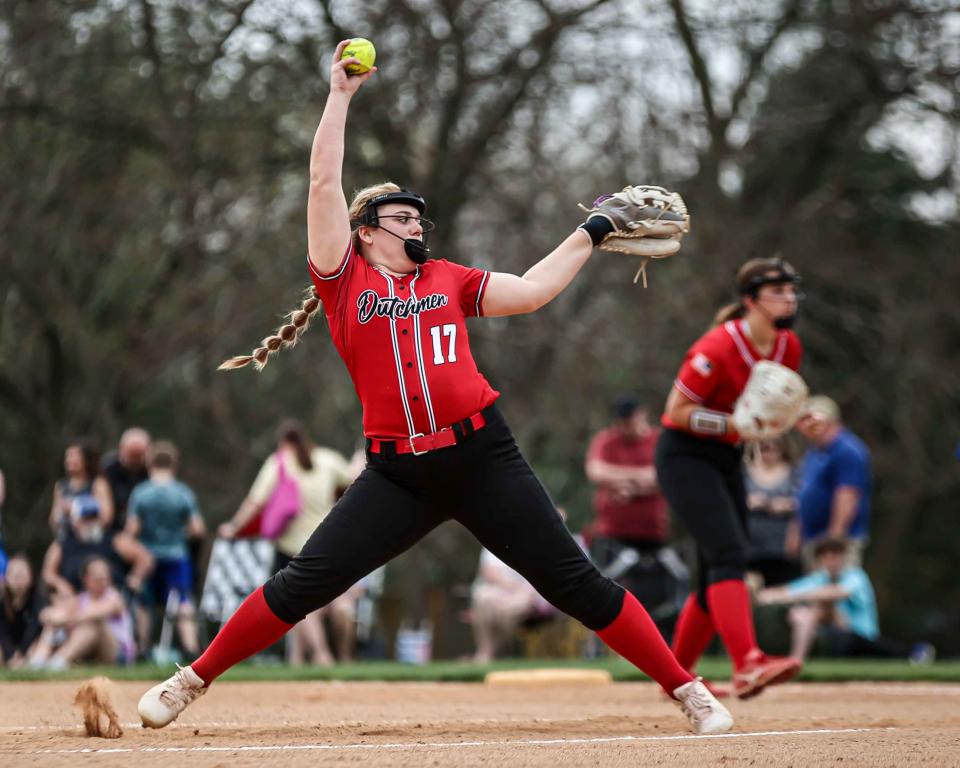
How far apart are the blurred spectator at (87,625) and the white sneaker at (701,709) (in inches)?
276

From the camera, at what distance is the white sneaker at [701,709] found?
19.3ft

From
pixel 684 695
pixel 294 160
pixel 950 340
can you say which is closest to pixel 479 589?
pixel 294 160

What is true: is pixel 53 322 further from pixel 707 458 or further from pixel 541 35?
pixel 707 458

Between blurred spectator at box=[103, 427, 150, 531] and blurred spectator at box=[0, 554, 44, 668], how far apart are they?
36.1 inches

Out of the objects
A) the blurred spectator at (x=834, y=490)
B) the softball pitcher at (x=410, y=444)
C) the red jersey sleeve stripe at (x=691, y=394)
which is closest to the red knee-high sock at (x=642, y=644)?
the softball pitcher at (x=410, y=444)

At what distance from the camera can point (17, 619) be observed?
12.6 m

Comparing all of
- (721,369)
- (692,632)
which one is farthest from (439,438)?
(692,632)

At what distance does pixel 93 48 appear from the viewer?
51.5ft

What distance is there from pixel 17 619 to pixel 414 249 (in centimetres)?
806

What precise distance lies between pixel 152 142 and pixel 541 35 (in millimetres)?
4355

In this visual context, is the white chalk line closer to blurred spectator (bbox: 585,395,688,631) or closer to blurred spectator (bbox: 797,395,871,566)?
blurred spectator (bbox: 797,395,871,566)

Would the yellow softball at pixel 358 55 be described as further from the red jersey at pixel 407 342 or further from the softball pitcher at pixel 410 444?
the red jersey at pixel 407 342

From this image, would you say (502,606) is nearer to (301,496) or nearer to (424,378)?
(301,496)

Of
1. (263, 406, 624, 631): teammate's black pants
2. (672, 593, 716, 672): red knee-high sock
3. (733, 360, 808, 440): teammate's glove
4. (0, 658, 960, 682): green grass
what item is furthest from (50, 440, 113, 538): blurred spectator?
(263, 406, 624, 631): teammate's black pants
